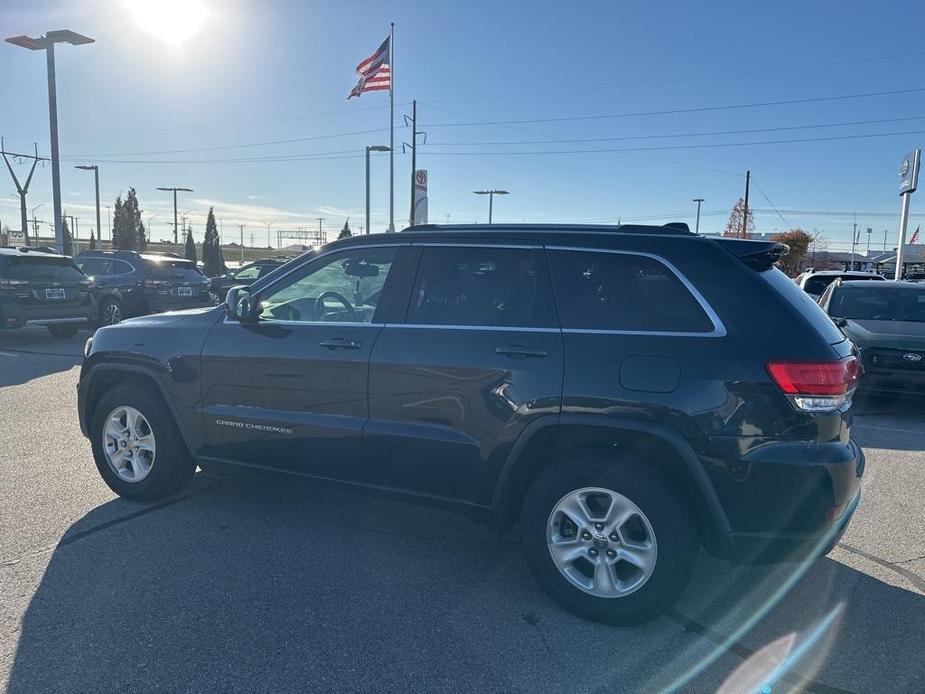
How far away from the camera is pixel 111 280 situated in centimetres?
1449

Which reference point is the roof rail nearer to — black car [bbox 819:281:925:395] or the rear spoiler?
the rear spoiler

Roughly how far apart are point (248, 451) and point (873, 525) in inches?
162

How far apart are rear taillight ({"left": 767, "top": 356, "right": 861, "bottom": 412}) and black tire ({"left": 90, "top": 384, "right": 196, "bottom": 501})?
3659 mm

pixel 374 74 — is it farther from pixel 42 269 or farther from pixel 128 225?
pixel 128 225

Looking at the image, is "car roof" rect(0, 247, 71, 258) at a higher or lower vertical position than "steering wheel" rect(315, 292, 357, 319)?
higher

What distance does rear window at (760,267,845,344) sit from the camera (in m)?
3.08

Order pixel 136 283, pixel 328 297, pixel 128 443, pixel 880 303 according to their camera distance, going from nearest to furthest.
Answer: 1. pixel 328 297
2. pixel 128 443
3. pixel 880 303
4. pixel 136 283

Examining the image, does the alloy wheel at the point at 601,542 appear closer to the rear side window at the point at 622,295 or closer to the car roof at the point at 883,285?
the rear side window at the point at 622,295

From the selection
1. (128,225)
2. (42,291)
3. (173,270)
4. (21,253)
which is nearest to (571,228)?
(42,291)

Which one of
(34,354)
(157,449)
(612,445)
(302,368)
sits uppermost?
(302,368)

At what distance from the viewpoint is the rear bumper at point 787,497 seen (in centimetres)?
286

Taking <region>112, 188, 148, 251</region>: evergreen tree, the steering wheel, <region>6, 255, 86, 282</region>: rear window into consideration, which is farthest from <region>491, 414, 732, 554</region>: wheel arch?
<region>112, 188, 148, 251</region>: evergreen tree

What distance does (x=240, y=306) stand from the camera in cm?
401

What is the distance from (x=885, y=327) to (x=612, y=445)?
6.36 meters
